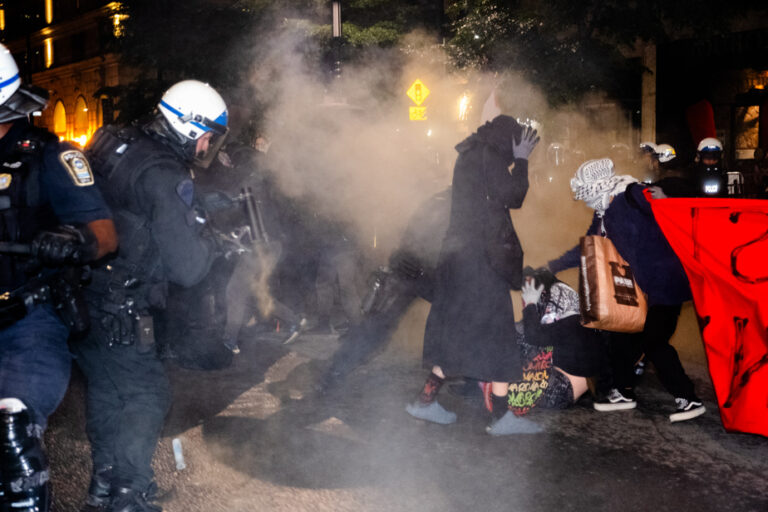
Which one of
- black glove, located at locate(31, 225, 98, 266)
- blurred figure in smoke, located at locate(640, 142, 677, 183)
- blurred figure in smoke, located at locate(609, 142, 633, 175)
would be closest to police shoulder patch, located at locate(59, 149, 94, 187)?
black glove, located at locate(31, 225, 98, 266)

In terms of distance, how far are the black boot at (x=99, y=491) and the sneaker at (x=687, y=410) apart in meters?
3.24

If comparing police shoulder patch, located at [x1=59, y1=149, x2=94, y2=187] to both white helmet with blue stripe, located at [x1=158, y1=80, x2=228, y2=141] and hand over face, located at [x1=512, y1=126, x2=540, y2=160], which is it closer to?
white helmet with blue stripe, located at [x1=158, y1=80, x2=228, y2=141]

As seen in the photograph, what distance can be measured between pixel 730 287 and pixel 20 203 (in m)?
3.66

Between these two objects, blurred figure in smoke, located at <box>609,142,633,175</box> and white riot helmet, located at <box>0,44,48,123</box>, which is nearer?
white riot helmet, located at <box>0,44,48,123</box>

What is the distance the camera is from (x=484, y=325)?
13.7 ft

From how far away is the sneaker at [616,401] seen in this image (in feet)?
15.4

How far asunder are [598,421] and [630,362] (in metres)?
0.47

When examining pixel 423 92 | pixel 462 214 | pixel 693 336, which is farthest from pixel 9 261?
pixel 423 92

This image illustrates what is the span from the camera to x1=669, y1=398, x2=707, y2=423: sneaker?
175 inches

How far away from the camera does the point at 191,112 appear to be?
3240 mm

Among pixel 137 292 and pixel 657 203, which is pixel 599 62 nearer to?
pixel 657 203

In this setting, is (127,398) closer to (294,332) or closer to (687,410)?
(687,410)

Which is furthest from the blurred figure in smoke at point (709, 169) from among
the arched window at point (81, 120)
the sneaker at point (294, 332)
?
the arched window at point (81, 120)

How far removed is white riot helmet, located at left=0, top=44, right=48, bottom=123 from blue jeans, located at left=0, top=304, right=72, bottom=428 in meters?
0.75
